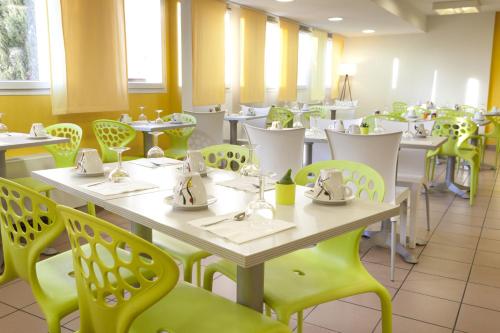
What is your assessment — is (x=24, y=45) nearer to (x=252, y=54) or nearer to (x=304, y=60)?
(x=252, y=54)

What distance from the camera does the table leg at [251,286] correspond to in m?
1.54

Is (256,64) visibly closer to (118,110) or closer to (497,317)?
(118,110)

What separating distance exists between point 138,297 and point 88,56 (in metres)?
4.01

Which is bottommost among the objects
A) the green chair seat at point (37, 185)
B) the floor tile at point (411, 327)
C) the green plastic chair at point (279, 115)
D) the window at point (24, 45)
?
the floor tile at point (411, 327)

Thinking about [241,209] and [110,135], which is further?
[110,135]

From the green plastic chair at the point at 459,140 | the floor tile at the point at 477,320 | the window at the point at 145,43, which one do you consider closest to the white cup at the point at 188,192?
the floor tile at the point at 477,320

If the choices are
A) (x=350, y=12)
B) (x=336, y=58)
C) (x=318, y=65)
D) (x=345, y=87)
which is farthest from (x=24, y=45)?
(x=345, y=87)

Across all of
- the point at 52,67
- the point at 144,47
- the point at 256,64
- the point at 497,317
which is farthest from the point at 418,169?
the point at 256,64

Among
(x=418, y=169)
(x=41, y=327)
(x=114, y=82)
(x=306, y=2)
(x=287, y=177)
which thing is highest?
(x=306, y=2)

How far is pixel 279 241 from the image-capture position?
1331mm

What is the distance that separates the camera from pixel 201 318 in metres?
1.47

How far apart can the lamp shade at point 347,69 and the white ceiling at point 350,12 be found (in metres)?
0.80

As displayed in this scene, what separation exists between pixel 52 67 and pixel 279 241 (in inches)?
152

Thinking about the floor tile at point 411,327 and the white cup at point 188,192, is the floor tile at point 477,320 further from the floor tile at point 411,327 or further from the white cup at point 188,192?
the white cup at point 188,192
